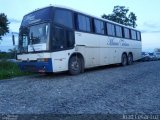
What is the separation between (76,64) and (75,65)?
0.13 m

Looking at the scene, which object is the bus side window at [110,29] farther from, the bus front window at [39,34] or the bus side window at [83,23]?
the bus front window at [39,34]

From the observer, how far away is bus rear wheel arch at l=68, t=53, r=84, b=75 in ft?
47.3

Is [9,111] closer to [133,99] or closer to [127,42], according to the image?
[133,99]

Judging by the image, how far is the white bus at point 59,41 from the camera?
42.9 feet

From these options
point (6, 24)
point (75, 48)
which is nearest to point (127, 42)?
point (75, 48)

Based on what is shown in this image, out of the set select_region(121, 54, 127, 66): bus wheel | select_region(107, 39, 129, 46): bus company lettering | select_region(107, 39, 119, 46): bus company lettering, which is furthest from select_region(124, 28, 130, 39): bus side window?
select_region(107, 39, 119, 46): bus company lettering

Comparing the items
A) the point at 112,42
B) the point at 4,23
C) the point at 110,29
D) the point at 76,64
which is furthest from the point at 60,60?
the point at 4,23

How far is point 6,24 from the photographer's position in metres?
47.3

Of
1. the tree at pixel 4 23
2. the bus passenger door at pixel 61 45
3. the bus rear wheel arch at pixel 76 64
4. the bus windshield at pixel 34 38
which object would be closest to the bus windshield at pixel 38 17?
the bus windshield at pixel 34 38

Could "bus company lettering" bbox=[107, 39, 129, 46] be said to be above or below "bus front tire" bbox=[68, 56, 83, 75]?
above

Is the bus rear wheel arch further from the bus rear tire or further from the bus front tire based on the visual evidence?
the bus rear tire

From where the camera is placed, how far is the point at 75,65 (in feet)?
48.5

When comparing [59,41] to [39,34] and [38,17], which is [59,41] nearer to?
[39,34]

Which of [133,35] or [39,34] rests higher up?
[133,35]
